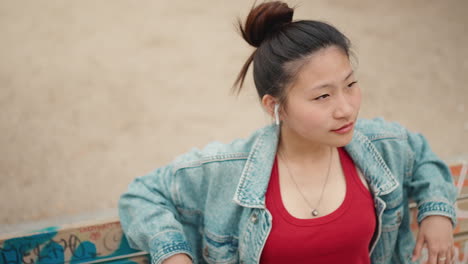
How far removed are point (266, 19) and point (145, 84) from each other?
2608 millimetres

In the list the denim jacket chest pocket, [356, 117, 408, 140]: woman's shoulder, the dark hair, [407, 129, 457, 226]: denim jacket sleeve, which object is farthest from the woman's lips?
the denim jacket chest pocket

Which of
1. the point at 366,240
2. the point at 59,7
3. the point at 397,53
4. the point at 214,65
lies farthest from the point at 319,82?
the point at 59,7

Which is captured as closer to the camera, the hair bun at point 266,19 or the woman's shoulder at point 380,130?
the hair bun at point 266,19

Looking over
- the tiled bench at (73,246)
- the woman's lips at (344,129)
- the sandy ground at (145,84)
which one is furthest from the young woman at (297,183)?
the sandy ground at (145,84)

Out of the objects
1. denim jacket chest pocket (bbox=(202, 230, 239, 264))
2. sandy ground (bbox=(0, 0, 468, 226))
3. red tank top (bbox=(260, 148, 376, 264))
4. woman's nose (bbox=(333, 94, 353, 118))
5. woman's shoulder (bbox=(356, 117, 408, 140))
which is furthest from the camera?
sandy ground (bbox=(0, 0, 468, 226))

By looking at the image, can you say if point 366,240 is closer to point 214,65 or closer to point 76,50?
point 214,65

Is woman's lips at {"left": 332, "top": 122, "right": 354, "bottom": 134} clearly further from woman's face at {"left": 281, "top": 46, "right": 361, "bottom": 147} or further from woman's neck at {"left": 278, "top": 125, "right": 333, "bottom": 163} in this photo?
woman's neck at {"left": 278, "top": 125, "right": 333, "bottom": 163}

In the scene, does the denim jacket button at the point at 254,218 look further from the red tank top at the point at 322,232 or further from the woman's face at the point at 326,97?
the woman's face at the point at 326,97

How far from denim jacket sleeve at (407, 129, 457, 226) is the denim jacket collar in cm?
12

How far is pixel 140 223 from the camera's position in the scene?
1.63 meters

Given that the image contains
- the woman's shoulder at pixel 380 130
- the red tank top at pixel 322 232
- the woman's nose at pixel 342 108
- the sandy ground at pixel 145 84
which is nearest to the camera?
the woman's nose at pixel 342 108

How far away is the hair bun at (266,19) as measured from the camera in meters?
1.61

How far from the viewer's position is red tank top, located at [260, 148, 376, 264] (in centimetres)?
161

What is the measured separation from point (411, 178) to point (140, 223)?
40.5 inches
